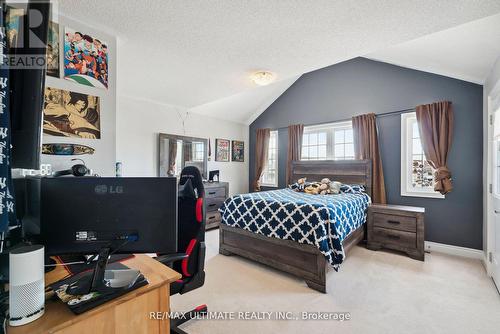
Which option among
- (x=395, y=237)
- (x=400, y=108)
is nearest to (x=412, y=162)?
(x=400, y=108)

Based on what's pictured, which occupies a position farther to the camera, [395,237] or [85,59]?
[395,237]

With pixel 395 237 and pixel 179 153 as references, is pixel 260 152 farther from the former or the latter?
pixel 395 237

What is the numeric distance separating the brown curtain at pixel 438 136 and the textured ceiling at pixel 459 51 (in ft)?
1.55

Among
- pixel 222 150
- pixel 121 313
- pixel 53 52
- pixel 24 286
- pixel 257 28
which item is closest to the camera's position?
pixel 24 286

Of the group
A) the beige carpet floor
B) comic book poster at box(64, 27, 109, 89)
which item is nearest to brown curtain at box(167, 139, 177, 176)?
the beige carpet floor

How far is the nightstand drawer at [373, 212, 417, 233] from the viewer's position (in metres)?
2.98

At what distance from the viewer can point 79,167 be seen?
1.30 meters

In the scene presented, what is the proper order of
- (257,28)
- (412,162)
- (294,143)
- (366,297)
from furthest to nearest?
1. (294,143)
2. (412,162)
3. (366,297)
4. (257,28)

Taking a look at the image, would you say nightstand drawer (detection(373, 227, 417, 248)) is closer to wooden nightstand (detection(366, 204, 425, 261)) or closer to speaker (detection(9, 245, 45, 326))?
wooden nightstand (detection(366, 204, 425, 261))

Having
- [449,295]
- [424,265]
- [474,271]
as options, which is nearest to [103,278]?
[449,295]

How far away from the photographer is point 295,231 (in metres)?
2.38

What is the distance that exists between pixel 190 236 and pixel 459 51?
10.7 ft

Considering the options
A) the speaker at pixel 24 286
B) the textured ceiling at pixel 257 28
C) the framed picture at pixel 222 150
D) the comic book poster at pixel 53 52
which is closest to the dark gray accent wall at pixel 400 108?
the framed picture at pixel 222 150

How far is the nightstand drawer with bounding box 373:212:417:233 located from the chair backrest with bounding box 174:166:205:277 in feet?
9.16
